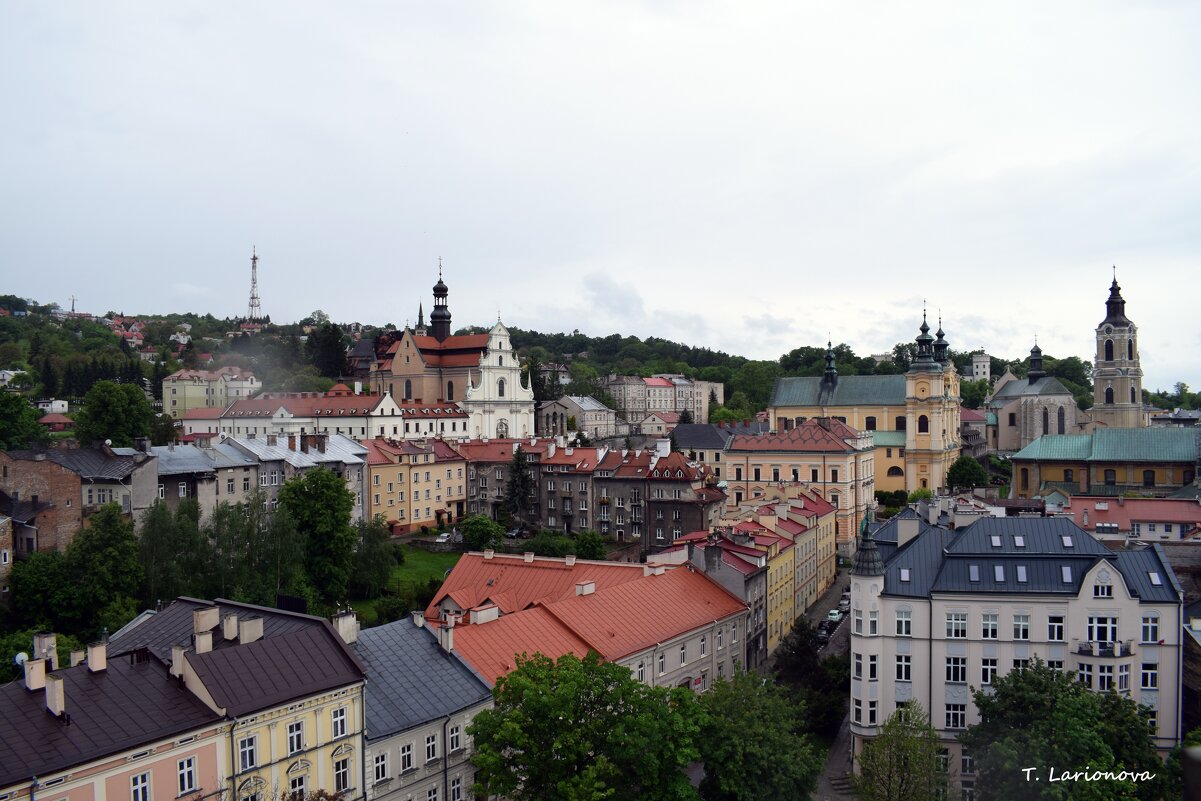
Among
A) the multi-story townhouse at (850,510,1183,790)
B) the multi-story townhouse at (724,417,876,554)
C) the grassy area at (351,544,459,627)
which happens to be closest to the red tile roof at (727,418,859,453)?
the multi-story townhouse at (724,417,876,554)

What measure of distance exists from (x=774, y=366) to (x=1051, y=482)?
4022 inches

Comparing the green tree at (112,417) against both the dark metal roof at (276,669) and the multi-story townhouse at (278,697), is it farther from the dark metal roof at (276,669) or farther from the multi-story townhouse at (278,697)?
the dark metal roof at (276,669)

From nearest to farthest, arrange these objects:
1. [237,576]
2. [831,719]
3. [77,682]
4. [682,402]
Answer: [77,682], [831,719], [237,576], [682,402]

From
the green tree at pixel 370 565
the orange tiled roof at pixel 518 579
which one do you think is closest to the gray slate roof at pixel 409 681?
the orange tiled roof at pixel 518 579

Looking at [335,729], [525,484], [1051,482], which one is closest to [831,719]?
[335,729]

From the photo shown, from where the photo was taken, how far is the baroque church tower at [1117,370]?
9281 centimetres

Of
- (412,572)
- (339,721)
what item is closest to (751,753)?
(339,721)

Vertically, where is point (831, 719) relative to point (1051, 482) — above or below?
below

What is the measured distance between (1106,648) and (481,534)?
37.3m

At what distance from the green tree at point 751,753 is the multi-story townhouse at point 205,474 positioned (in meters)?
33.0

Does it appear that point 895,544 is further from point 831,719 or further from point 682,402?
point 682,402

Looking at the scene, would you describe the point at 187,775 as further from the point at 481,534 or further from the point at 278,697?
the point at 481,534

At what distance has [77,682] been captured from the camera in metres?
22.0

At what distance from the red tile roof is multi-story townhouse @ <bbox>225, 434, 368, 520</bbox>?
93.7ft
